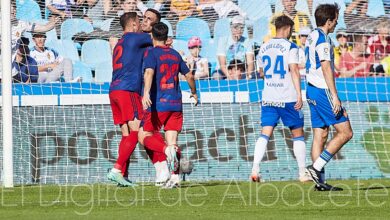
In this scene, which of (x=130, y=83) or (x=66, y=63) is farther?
(x=66, y=63)

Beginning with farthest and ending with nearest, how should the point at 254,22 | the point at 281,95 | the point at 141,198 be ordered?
1. the point at 254,22
2. the point at 281,95
3. the point at 141,198

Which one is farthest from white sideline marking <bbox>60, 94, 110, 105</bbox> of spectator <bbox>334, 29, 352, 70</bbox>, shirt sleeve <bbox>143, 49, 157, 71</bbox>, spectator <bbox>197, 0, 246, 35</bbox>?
spectator <bbox>334, 29, 352, 70</bbox>

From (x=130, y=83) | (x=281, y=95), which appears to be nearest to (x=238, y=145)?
(x=281, y=95)

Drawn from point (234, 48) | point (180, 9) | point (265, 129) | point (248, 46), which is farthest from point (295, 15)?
point (265, 129)

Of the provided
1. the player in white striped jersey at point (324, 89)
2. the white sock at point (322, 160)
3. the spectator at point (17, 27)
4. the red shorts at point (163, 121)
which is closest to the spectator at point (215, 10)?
the spectator at point (17, 27)

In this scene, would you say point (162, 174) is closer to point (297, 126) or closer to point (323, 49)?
point (297, 126)

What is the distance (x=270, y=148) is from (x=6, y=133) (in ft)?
15.5

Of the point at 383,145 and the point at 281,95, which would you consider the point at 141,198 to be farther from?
the point at 383,145

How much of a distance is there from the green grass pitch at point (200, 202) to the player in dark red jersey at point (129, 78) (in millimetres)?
853

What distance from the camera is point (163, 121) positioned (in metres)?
12.4

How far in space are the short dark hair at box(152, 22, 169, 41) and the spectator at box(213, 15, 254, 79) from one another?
180 inches

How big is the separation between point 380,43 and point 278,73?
5.48 meters

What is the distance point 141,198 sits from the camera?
10523 millimetres

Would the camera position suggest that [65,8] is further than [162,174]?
Yes
